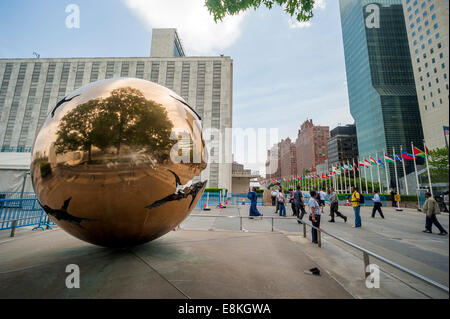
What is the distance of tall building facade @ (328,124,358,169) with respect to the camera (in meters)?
85.4

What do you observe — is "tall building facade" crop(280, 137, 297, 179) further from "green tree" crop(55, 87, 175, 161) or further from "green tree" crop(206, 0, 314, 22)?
"green tree" crop(55, 87, 175, 161)

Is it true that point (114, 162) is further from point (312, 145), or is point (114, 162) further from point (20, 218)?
point (312, 145)

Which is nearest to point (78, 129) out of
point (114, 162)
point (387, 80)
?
point (114, 162)

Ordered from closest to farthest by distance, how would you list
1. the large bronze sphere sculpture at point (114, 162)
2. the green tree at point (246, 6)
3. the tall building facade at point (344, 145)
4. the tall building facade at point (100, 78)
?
1. the large bronze sphere sculpture at point (114, 162)
2. the green tree at point (246, 6)
3. the tall building facade at point (100, 78)
4. the tall building facade at point (344, 145)

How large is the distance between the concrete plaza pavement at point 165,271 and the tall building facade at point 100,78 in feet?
80.5

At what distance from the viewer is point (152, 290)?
2.36m

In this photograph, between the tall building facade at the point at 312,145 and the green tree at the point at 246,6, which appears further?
the tall building facade at the point at 312,145

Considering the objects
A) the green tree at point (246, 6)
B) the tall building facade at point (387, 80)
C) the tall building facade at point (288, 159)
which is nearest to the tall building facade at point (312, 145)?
the tall building facade at point (288, 159)

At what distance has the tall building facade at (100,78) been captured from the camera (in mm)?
30828

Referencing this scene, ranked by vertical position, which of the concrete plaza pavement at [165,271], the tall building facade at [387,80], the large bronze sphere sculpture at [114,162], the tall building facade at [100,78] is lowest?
the concrete plaza pavement at [165,271]

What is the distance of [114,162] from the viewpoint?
2490mm

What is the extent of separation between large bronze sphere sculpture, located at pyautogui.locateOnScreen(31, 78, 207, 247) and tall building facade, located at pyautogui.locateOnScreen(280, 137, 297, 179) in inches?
5422

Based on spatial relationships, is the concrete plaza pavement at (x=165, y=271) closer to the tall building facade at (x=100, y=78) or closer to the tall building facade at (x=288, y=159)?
the tall building facade at (x=100, y=78)
